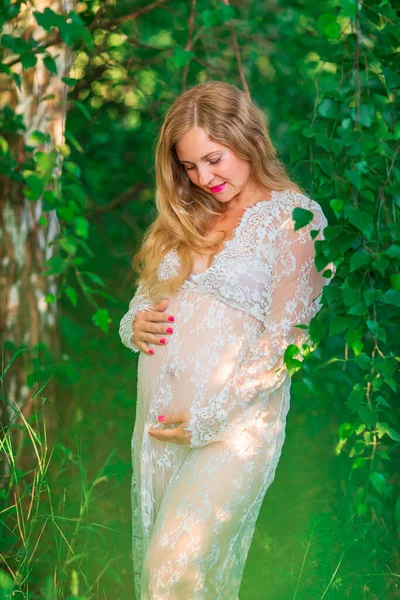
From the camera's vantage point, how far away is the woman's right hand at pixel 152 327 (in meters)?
2.59

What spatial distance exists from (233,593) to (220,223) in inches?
47.9

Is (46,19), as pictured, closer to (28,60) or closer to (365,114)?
(28,60)

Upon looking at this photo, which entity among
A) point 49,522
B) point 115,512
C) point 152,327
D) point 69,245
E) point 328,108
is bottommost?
point 115,512

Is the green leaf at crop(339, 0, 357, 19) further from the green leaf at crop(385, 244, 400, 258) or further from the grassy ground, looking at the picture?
the grassy ground

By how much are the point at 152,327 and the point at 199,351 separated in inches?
8.2

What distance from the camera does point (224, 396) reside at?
2.38m

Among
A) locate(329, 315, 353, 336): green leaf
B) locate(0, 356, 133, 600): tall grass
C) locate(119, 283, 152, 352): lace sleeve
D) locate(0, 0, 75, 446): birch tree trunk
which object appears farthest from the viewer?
locate(0, 0, 75, 446): birch tree trunk

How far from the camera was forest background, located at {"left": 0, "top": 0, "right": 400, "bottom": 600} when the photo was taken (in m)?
2.18

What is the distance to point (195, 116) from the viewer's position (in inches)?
101

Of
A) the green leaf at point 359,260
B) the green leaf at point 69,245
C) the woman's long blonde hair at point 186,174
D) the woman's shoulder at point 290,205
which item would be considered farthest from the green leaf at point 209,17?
the green leaf at point 359,260

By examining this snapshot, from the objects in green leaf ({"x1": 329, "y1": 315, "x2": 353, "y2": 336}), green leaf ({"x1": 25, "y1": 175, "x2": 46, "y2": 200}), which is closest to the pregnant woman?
green leaf ({"x1": 329, "y1": 315, "x2": 353, "y2": 336})

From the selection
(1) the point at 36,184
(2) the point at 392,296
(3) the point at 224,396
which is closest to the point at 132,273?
(1) the point at 36,184

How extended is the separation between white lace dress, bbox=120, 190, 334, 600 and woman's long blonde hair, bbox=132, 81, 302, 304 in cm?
11

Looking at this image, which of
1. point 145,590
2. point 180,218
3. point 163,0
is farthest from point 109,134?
point 145,590
